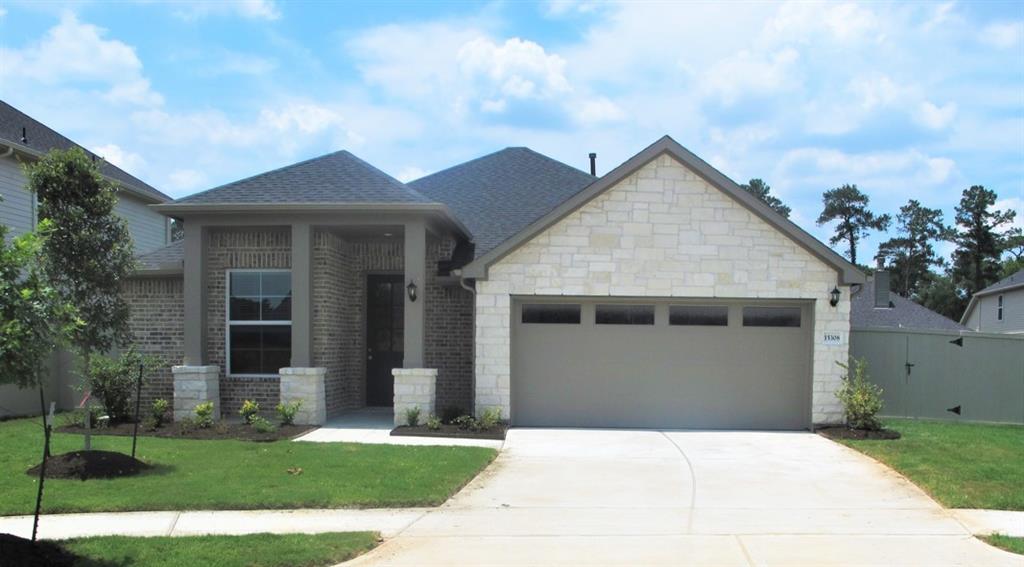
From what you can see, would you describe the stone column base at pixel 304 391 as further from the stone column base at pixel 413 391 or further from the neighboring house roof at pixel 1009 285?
the neighboring house roof at pixel 1009 285

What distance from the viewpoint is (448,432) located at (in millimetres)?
12578

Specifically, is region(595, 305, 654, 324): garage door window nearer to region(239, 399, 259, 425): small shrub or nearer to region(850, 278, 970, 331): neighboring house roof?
region(239, 399, 259, 425): small shrub

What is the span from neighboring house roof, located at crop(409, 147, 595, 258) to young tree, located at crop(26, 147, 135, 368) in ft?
22.7

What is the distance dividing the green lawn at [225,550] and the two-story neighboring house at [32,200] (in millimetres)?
7697

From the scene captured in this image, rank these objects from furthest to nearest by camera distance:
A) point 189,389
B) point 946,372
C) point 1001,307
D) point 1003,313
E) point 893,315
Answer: point 1001,307 → point 1003,313 → point 893,315 → point 946,372 → point 189,389

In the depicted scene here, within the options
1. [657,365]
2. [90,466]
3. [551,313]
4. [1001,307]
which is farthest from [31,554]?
[1001,307]

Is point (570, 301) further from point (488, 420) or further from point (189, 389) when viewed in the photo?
point (189, 389)

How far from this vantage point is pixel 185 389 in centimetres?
1358

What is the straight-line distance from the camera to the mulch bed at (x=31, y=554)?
5.79 meters

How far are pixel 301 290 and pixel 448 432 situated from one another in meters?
3.65

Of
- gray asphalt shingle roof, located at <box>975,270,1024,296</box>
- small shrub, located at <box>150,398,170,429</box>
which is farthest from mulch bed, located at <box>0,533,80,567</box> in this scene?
gray asphalt shingle roof, located at <box>975,270,1024,296</box>

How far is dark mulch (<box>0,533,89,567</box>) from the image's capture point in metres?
5.79

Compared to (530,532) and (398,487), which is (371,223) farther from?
(530,532)

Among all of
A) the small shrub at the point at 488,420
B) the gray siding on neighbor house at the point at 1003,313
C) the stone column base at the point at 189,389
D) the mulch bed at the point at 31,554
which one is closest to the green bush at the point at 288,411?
the stone column base at the point at 189,389
